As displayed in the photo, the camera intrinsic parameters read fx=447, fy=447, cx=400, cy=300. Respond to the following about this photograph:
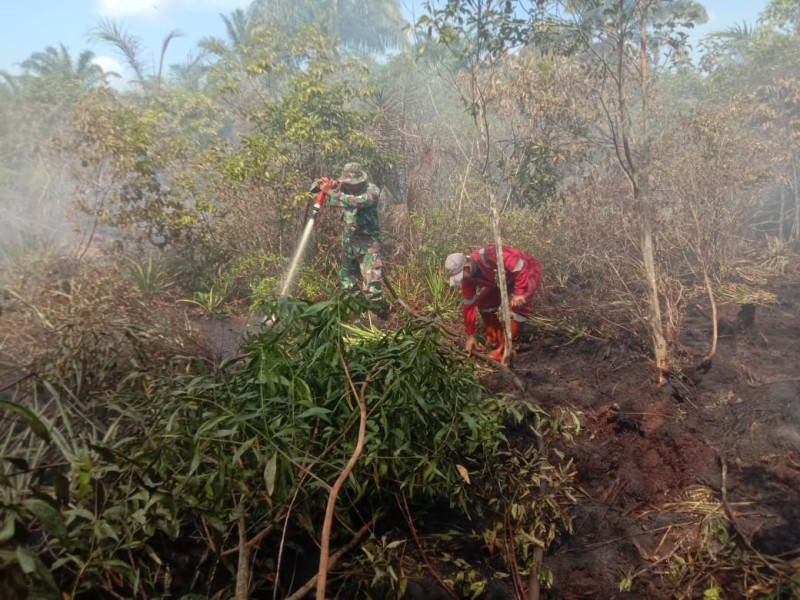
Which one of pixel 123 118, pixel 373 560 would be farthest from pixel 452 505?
pixel 123 118

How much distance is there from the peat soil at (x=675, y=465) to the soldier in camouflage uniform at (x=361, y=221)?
2218 millimetres

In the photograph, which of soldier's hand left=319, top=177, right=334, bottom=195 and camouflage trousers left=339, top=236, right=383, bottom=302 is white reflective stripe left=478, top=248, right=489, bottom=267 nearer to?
camouflage trousers left=339, top=236, right=383, bottom=302

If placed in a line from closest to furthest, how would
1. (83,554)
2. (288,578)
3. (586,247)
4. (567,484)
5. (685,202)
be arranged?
1. (83,554)
2. (288,578)
3. (567,484)
4. (685,202)
5. (586,247)

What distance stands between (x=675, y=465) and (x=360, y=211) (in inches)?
173

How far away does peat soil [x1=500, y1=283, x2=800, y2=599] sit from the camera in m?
2.23

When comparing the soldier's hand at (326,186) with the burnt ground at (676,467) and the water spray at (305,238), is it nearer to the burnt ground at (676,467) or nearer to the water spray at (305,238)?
the water spray at (305,238)

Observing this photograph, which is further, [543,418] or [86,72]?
[86,72]

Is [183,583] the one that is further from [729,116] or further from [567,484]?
[729,116]

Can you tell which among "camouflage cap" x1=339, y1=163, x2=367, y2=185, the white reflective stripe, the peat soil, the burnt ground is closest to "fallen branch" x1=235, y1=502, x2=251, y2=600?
the burnt ground

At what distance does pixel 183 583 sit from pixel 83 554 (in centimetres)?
45

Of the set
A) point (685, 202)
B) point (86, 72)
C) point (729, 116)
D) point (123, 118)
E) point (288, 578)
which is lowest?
point (288, 578)

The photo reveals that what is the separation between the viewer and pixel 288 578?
2.11 m

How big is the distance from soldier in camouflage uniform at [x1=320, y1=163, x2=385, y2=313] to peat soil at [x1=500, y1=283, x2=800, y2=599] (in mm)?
2218

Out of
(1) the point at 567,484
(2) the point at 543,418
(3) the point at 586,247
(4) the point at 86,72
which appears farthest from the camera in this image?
(4) the point at 86,72
